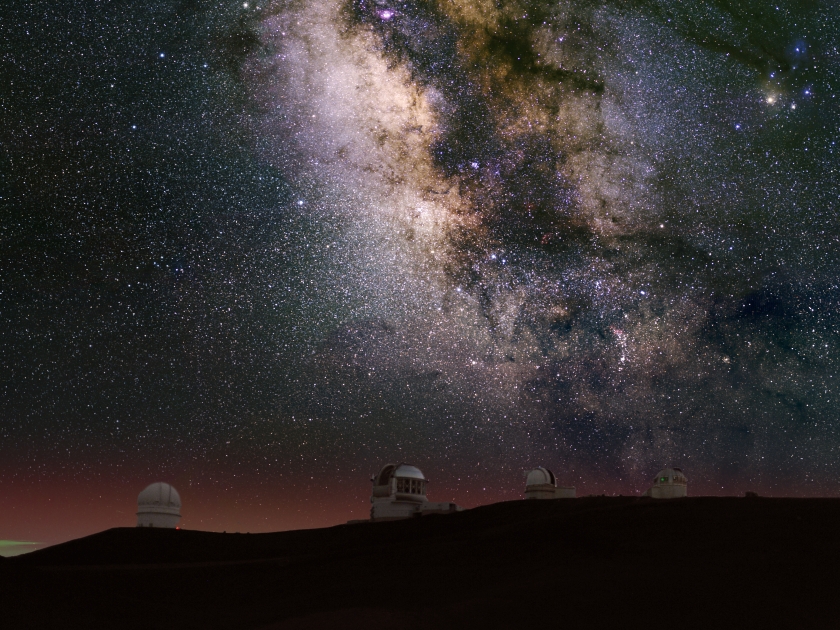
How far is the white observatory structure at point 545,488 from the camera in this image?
4278 cm

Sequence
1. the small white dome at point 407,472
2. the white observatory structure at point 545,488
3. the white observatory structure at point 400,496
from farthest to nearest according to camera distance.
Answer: the small white dome at point 407,472
the white observatory structure at point 400,496
the white observatory structure at point 545,488

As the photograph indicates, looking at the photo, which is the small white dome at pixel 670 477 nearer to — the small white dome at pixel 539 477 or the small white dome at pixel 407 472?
the small white dome at pixel 539 477

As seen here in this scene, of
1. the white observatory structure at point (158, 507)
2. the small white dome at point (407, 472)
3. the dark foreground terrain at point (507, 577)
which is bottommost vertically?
the dark foreground terrain at point (507, 577)

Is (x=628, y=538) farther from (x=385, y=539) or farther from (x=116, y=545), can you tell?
(x=116, y=545)

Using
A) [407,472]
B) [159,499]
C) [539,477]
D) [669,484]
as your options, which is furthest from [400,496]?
[669,484]

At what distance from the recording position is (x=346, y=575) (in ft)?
85.9

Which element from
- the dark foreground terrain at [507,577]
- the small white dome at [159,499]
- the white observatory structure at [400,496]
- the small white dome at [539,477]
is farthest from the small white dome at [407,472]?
the small white dome at [159,499]

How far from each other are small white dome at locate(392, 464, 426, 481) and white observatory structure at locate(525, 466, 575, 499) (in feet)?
25.0

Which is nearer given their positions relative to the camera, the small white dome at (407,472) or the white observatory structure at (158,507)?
the white observatory structure at (158,507)

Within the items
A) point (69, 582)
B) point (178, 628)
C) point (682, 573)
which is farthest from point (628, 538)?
point (69, 582)

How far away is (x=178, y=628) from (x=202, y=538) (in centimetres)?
1832

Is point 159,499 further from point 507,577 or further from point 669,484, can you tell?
point 669,484

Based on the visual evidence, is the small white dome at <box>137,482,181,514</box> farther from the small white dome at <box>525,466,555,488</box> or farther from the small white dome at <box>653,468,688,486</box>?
the small white dome at <box>653,468,688,486</box>

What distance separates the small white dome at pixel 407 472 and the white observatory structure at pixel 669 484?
1536 cm
